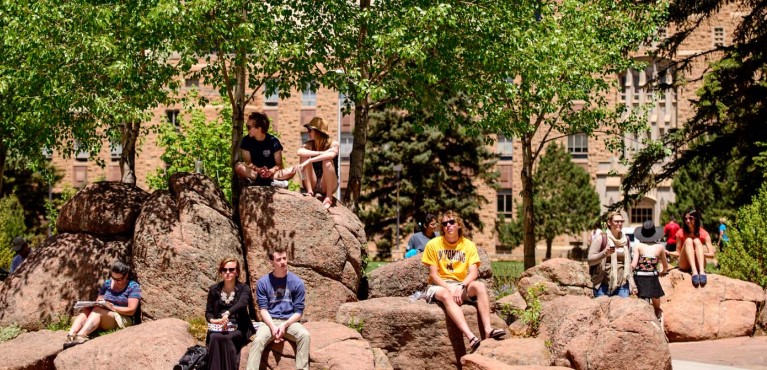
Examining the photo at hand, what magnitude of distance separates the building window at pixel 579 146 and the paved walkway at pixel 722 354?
44.4 metres

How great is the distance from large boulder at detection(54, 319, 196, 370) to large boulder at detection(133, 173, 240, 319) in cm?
118

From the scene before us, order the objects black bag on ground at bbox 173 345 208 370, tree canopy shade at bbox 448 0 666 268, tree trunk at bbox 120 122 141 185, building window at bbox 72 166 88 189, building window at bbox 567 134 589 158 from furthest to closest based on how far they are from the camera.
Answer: building window at bbox 72 166 88 189 → building window at bbox 567 134 589 158 → tree trunk at bbox 120 122 141 185 → tree canopy shade at bbox 448 0 666 268 → black bag on ground at bbox 173 345 208 370

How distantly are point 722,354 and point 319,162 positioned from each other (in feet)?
20.9

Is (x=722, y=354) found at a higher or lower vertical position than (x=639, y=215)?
lower

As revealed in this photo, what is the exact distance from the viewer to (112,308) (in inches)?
516

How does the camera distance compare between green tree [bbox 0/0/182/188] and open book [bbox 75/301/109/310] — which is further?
green tree [bbox 0/0/182/188]

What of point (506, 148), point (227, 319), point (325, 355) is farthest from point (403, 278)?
point (506, 148)

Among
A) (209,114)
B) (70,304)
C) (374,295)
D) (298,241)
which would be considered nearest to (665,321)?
(374,295)

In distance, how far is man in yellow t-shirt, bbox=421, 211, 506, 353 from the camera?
12586 mm

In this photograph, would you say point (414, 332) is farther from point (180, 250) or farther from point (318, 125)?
point (180, 250)

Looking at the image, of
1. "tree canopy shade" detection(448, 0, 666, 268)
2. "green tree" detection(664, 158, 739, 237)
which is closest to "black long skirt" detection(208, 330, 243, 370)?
"tree canopy shade" detection(448, 0, 666, 268)

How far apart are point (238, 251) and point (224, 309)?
2.65 meters

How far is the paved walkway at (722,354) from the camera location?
1295cm

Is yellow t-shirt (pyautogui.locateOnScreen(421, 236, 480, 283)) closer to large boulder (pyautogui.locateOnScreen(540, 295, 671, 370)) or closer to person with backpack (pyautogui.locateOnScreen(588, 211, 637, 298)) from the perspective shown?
large boulder (pyautogui.locateOnScreen(540, 295, 671, 370))
